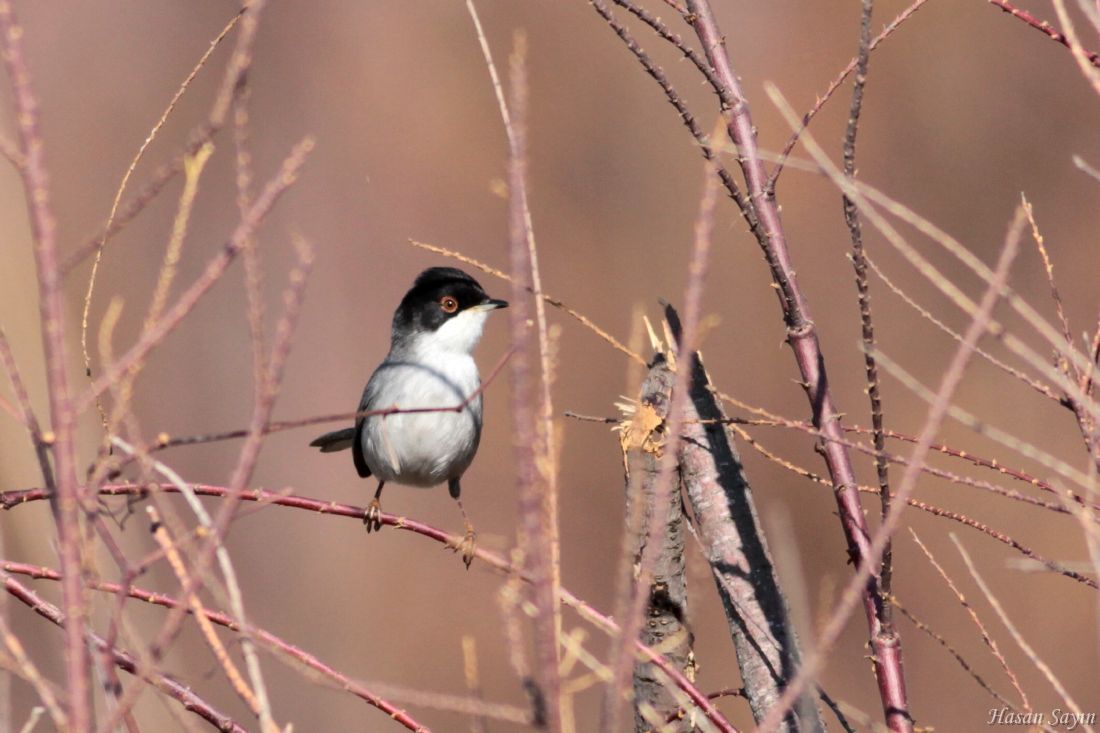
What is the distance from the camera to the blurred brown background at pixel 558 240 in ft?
36.6

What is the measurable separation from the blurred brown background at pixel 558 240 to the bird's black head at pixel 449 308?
5.48 metres

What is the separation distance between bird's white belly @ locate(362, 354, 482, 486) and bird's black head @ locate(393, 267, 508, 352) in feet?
0.39

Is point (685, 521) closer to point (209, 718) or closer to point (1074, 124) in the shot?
point (209, 718)

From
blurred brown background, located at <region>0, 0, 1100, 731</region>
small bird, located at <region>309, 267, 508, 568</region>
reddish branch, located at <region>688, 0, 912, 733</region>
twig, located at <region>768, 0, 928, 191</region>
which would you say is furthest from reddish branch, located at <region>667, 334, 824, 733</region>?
blurred brown background, located at <region>0, 0, 1100, 731</region>

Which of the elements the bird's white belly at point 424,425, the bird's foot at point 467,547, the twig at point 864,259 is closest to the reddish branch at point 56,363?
the bird's foot at point 467,547

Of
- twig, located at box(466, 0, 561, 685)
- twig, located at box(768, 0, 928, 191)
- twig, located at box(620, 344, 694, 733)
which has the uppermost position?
twig, located at box(768, 0, 928, 191)

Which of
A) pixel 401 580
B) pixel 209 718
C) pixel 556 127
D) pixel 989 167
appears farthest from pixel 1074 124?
pixel 209 718

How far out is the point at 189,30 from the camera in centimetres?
1212

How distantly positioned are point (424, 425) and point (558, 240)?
655 centimetres

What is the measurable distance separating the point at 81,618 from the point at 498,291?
8.55 m

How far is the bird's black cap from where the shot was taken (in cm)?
581

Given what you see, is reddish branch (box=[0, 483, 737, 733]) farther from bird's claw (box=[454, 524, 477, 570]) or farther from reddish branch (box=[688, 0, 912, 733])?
reddish branch (box=[688, 0, 912, 733])

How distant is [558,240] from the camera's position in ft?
38.8

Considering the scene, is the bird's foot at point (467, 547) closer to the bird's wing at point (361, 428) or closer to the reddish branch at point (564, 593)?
the reddish branch at point (564, 593)
